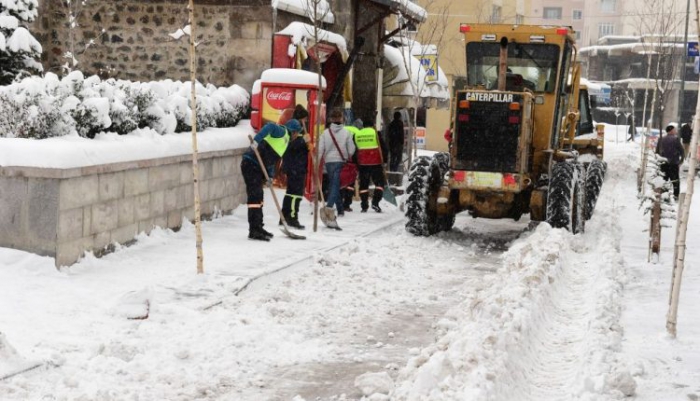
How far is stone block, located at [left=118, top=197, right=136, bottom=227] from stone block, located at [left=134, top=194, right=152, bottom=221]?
0.06 meters

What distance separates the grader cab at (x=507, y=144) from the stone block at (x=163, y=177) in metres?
3.45

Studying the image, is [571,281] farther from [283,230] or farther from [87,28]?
[87,28]

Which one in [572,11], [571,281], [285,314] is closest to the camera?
[285,314]

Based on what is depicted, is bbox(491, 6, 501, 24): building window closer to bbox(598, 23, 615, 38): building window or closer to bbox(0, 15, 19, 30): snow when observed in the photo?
bbox(0, 15, 19, 30): snow

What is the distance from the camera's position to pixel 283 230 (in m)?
13.4

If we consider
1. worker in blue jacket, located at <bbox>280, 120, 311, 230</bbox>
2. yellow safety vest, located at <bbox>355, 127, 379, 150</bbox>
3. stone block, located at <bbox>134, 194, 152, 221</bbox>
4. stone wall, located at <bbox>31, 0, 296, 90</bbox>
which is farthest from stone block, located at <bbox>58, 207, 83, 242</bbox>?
stone wall, located at <bbox>31, 0, 296, 90</bbox>

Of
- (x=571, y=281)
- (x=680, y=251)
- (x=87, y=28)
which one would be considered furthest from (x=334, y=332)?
(x=87, y=28)

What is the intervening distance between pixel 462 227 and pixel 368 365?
9597 millimetres

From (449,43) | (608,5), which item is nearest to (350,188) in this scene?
(449,43)

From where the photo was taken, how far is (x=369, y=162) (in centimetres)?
1719

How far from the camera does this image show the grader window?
14.9 m

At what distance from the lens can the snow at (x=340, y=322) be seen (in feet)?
21.0

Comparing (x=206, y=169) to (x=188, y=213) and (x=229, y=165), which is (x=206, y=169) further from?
(x=188, y=213)

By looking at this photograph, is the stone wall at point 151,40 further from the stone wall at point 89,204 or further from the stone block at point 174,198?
the stone block at point 174,198
